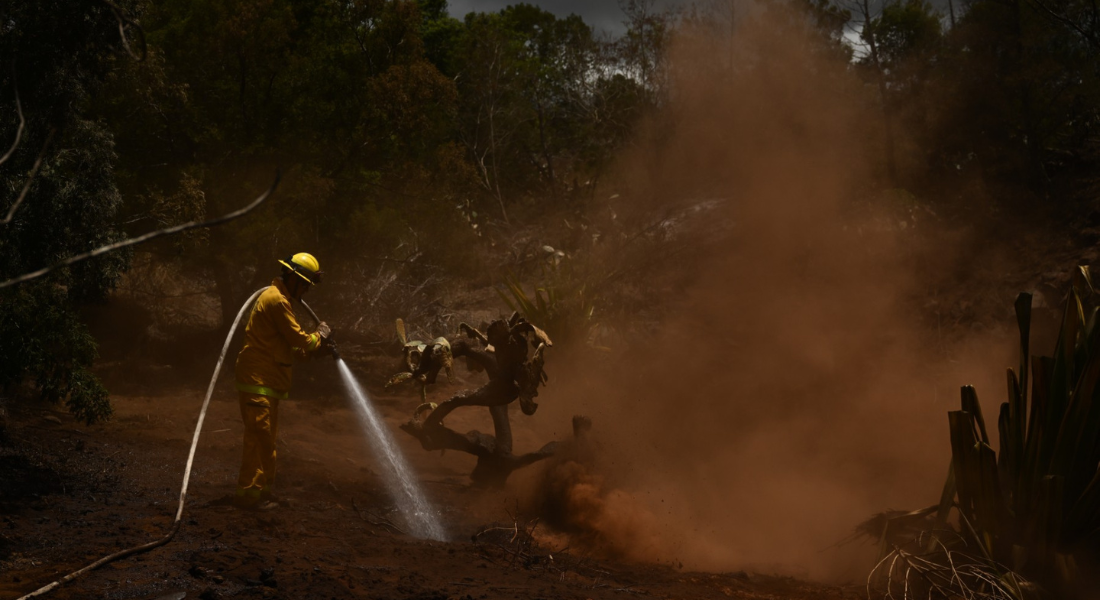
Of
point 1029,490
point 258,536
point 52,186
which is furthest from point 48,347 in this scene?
point 1029,490

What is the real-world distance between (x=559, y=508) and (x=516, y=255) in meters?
13.0

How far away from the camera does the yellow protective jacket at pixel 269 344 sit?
643 cm

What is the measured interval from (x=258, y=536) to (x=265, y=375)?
135cm

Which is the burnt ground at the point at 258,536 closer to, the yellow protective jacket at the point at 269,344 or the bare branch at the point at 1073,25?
the yellow protective jacket at the point at 269,344

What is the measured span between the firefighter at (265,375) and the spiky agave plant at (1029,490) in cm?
455

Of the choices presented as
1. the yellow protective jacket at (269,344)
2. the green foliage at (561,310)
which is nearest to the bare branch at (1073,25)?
the green foliage at (561,310)

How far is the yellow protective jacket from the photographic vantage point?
253 inches

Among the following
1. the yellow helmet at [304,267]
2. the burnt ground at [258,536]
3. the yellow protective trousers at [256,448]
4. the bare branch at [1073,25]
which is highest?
the bare branch at [1073,25]

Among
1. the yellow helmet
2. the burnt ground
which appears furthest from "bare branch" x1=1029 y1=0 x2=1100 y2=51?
the yellow helmet

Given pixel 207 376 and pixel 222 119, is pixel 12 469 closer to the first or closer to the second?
pixel 207 376

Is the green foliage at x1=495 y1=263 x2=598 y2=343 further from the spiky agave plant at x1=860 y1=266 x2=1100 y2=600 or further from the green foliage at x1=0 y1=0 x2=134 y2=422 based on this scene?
the spiky agave plant at x1=860 y1=266 x2=1100 y2=600

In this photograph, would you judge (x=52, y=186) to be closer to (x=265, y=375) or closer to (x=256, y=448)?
(x=265, y=375)

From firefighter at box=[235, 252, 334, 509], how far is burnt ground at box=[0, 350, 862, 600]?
28 centimetres

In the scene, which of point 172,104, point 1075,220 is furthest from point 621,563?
point 1075,220
